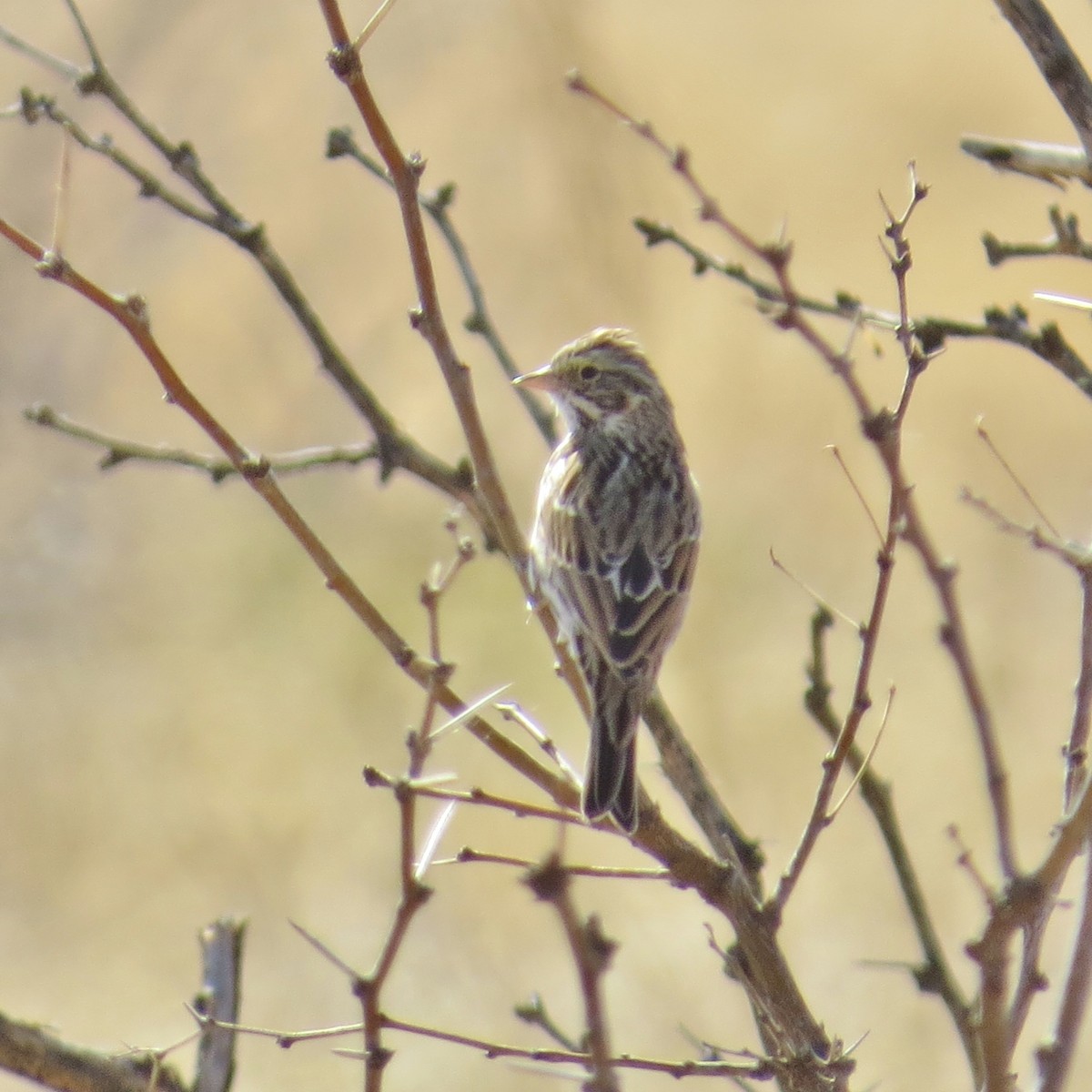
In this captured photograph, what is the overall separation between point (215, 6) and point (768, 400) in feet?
17.6

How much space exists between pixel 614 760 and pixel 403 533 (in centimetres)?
901

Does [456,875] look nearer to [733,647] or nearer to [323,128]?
[733,647]

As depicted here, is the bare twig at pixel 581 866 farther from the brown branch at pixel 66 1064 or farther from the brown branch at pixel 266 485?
the brown branch at pixel 66 1064

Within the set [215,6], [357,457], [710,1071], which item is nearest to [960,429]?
[215,6]

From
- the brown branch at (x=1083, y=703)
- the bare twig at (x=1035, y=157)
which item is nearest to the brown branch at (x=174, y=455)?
the bare twig at (x=1035, y=157)

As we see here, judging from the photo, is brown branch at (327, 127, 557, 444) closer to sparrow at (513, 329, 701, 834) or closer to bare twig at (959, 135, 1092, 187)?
sparrow at (513, 329, 701, 834)

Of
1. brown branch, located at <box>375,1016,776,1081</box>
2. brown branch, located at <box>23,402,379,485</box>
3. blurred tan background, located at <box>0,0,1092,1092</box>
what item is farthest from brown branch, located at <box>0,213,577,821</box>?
blurred tan background, located at <box>0,0,1092,1092</box>

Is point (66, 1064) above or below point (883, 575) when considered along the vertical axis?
Answer: below

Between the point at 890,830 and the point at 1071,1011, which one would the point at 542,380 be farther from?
the point at 1071,1011

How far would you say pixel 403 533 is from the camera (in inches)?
528

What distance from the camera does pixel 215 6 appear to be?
13141 mm

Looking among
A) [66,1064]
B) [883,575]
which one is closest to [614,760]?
[66,1064]

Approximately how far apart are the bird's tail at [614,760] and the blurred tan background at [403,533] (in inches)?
212

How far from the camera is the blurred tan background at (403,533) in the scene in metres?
10.9
